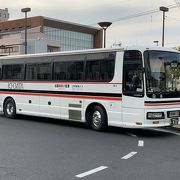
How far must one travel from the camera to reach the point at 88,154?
31.7ft

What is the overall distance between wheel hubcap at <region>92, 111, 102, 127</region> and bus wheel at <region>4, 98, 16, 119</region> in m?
5.64

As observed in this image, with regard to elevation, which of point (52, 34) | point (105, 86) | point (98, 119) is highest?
point (52, 34)

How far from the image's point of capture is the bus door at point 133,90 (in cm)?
1275

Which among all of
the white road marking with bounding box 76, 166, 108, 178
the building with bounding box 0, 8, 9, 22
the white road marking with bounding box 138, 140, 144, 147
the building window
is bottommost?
the white road marking with bounding box 138, 140, 144, 147

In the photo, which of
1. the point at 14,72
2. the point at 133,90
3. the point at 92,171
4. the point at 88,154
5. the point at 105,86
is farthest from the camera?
the point at 14,72

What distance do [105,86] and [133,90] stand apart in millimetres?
1361

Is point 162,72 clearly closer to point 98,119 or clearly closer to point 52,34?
point 98,119

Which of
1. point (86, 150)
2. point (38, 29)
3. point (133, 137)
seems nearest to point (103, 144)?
point (86, 150)

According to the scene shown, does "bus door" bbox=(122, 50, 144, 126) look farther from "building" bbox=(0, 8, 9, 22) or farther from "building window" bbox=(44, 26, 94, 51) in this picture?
"building" bbox=(0, 8, 9, 22)

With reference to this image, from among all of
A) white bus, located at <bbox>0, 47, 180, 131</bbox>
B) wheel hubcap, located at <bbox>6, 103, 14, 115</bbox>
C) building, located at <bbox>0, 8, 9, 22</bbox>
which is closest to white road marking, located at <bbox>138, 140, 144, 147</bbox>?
white bus, located at <bbox>0, 47, 180, 131</bbox>

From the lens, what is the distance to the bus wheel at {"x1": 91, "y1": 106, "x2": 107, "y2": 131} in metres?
14.1

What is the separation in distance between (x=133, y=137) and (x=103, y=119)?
157cm

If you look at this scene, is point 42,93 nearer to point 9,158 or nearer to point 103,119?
point 103,119

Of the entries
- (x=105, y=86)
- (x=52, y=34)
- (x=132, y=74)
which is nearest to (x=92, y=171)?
(x=132, y=74)
